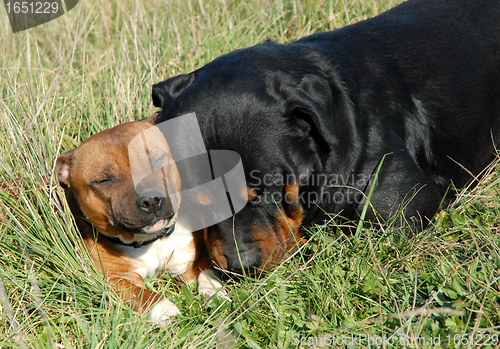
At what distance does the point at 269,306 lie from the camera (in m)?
2.58

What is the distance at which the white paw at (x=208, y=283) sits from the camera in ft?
9.81

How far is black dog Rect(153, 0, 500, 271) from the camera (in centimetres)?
264

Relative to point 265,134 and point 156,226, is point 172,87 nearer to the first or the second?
point 265,134

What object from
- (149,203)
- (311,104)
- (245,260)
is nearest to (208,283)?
(245,260)

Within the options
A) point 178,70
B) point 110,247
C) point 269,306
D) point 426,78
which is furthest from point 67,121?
point 426,78

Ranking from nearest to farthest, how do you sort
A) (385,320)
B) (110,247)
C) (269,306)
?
(385,320) < (269,306) < (110,247)

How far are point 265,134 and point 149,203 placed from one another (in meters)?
0.81

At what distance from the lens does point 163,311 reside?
9.12 ft

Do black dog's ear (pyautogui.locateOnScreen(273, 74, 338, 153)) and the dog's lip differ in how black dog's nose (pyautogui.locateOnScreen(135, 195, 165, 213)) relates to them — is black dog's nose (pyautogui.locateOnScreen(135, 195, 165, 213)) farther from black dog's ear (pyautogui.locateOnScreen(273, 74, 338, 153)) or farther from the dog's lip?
black dog's ear (pyautogui.locateOnScreen(273, 74, 338, 153))

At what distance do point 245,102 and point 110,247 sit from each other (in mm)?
1381

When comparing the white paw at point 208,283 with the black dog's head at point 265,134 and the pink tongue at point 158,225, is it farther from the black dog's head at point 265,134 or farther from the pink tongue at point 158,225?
the pink tongue at point 158,225

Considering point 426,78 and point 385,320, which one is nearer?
point 385,320

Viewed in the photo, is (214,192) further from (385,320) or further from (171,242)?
(385,320)

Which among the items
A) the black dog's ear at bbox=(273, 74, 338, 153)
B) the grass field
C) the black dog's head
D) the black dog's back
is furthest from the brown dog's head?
the black dog's back
